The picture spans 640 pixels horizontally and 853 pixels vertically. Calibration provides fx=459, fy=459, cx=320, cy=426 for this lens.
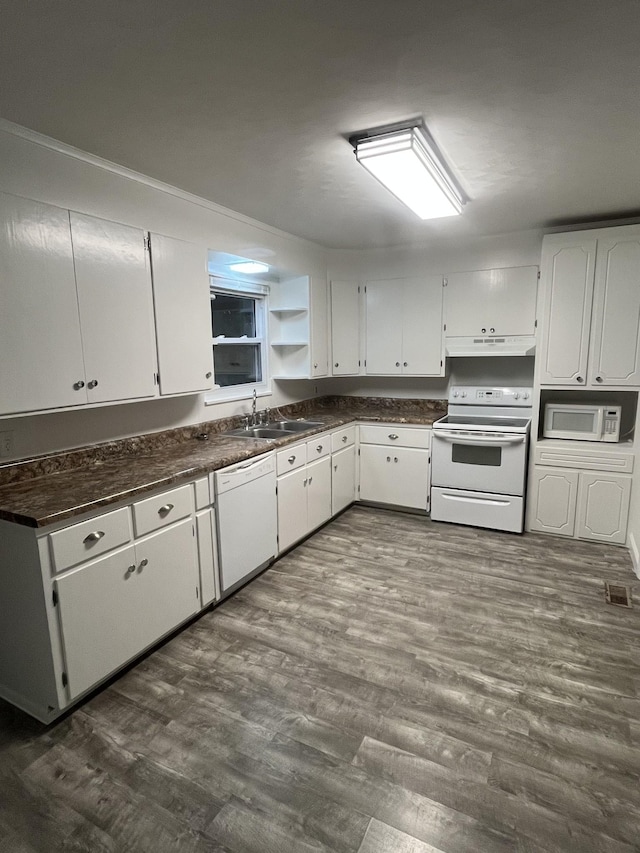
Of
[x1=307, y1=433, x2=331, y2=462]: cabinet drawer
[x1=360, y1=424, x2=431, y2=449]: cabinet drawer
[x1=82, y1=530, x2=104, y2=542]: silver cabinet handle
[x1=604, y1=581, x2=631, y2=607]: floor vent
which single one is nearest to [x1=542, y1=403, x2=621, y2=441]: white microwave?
[x1=360, y1=424, x2=431, y2=449]: cabinet drawer

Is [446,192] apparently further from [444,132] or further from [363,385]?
[363,385]

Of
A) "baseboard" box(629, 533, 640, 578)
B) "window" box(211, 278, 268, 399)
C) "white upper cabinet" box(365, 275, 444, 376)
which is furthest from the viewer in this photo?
"white upper cabinet" box(365, 275, 444, 376)

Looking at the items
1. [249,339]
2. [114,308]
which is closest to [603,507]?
[249,339]

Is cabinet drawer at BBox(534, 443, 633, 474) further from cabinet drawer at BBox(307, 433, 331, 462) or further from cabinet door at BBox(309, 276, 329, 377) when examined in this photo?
cabinet door at BBox(309, 276, 329, 377)

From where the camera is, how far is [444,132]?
200cm

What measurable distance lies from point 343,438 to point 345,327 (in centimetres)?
112

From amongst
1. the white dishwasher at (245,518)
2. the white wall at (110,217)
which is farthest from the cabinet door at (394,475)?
the white wall at (110,217)

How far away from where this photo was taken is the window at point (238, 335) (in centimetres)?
361

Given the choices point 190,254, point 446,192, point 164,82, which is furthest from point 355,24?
point 190,254

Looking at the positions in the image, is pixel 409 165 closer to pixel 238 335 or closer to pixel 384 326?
pixel 238 335

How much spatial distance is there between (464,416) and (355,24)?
11.0 feet

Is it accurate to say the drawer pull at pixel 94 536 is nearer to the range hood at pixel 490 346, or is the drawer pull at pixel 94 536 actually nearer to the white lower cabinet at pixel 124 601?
the white lower cabinet at pixel 124 601

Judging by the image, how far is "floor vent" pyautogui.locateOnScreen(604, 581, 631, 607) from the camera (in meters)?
2.75

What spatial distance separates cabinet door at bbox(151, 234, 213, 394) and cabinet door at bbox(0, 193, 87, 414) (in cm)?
50
